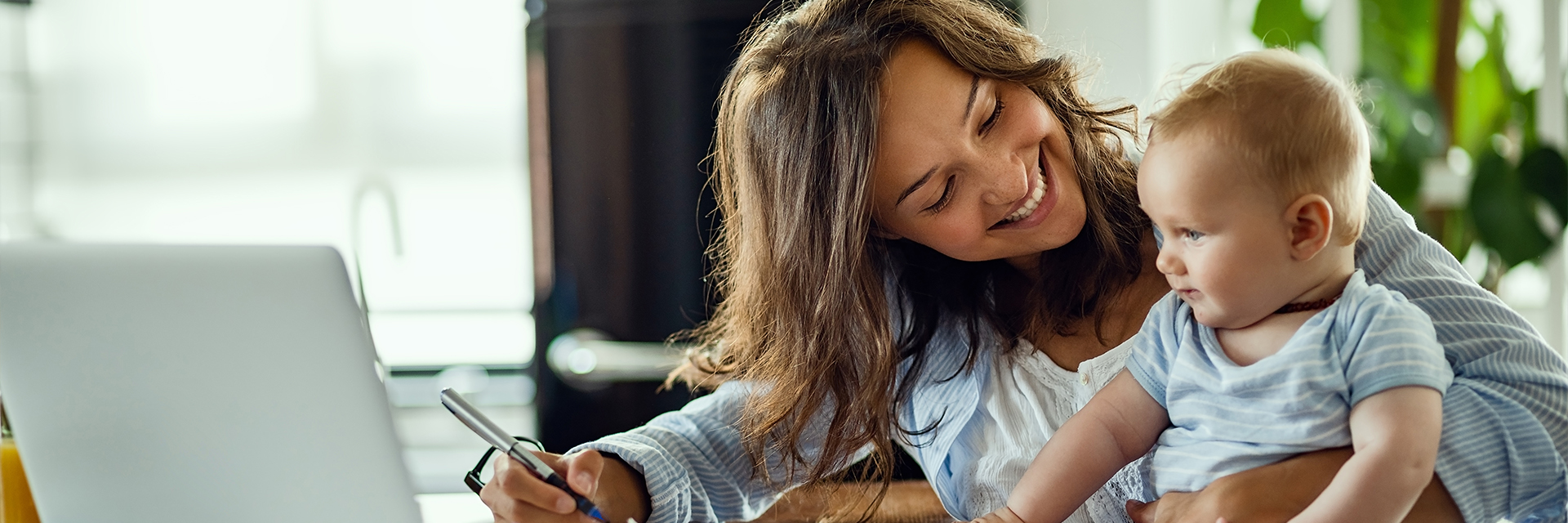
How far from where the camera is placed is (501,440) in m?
0.84

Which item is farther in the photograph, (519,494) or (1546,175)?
(1546,175)

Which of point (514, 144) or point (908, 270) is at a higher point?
point (908, 270)

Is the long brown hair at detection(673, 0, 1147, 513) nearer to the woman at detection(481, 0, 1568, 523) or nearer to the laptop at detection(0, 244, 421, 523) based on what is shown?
the woman at detection(481, 0, 1568, 523)

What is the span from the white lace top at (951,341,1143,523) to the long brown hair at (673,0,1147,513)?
55 millimetres

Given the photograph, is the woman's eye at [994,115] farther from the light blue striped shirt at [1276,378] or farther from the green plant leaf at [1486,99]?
Answer: the green plant leaf at [1486,99]

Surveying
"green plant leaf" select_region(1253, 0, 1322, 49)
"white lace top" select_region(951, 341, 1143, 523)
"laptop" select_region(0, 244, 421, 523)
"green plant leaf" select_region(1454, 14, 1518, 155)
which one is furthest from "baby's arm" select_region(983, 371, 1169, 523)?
"green plant leaf" select_region(1454, 14, 1518, 155)

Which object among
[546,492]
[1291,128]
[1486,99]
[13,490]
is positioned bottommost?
[13,490]

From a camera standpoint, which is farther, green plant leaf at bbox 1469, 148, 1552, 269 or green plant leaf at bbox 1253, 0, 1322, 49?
green plant leaf at bbox 1253, 0, 1322, 49

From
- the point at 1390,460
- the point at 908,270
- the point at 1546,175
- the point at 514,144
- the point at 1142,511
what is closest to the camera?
the point at 1390,460

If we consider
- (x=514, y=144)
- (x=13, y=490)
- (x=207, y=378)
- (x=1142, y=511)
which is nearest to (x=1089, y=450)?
(x=1142, y=511)

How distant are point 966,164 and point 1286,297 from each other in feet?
1.03

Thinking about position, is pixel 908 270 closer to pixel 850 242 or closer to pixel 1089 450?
pixel 850 242

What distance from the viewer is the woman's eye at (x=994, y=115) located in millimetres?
1057

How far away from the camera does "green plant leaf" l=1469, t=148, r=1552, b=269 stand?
6.88ft
